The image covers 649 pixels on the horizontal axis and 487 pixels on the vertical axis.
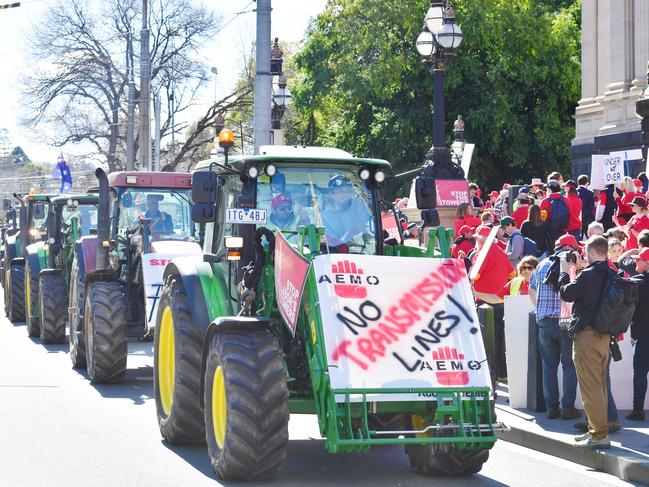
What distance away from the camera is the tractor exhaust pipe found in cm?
1670

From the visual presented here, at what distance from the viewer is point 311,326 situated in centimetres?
980

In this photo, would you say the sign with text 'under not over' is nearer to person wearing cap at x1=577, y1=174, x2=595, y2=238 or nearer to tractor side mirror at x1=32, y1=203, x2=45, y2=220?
person wearing cap at x1=577, y1=174, x2=595, y2=238

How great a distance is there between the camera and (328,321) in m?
9.64

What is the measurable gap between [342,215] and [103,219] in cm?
637

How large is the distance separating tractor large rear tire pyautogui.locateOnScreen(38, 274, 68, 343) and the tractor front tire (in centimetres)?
1130

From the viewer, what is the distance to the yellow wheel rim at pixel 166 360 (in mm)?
12078

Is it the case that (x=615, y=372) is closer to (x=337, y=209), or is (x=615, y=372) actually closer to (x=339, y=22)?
(x=337, y=209)

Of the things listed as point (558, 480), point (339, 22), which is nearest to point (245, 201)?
point (558, 480)

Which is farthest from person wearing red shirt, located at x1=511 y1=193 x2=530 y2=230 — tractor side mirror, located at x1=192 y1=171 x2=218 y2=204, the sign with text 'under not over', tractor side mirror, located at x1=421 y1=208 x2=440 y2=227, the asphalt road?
tractor side mirror, located at x1=192 y1=171 x2=218 y2=204

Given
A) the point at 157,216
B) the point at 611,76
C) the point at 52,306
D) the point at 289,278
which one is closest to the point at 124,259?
the point at 157,216

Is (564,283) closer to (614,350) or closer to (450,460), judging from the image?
(614,350)

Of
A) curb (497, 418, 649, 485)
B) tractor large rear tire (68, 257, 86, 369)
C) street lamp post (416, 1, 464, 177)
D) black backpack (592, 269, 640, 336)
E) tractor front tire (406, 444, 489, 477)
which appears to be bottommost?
curb (497, 418, 649, 485)

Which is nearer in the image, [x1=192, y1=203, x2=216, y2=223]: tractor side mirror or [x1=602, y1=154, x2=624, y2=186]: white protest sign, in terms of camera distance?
[x1=192, y1=203, x2=216, y2=223]: tractor side mirror

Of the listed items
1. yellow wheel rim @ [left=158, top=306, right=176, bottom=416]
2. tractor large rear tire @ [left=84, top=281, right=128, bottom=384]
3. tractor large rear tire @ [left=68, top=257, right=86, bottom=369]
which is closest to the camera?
yellow wheel rim @ [left=158, top=306, right=176, bottom=416]
